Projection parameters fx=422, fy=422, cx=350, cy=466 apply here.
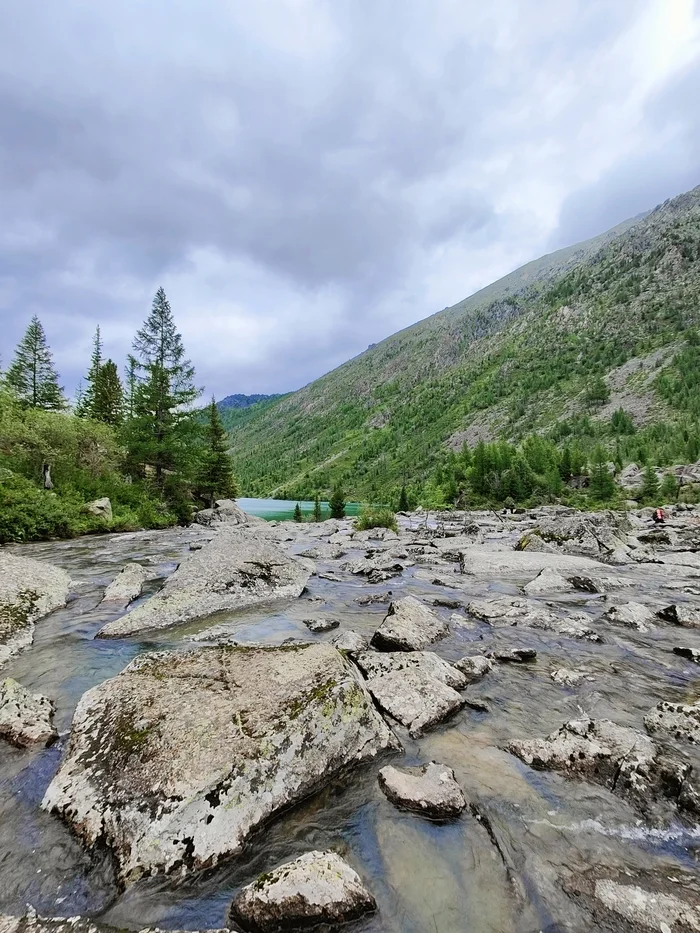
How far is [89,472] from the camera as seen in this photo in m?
32.8

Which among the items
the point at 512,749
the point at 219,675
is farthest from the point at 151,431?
the point at 512,749

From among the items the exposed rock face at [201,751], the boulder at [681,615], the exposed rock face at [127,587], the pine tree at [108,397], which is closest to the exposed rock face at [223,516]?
the pine tree at [108,397]

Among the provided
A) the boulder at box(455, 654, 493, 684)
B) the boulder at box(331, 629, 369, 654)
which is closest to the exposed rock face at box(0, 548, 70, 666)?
the boulder at box(331, 629, 369, 654)

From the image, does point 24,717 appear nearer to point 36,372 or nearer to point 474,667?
point 474,667

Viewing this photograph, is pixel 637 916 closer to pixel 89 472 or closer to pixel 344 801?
pixel 344 801

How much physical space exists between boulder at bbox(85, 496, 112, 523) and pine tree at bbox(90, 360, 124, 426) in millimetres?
26478

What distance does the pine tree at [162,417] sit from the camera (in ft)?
119

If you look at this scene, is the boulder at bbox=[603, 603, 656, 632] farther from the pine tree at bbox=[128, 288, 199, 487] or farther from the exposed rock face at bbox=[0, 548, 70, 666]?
the pine tree at bbox=[128, 288, 199, 487]

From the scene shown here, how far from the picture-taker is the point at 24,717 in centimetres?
518

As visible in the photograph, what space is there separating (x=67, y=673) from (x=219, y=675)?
11.0 ft

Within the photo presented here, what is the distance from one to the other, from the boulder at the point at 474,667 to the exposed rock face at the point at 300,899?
4.16 meters

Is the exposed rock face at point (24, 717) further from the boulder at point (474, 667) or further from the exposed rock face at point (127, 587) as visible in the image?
the boulder at point (474, 667)

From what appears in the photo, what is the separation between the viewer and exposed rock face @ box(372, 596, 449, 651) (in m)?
8.05

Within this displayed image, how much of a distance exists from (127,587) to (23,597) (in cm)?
243
